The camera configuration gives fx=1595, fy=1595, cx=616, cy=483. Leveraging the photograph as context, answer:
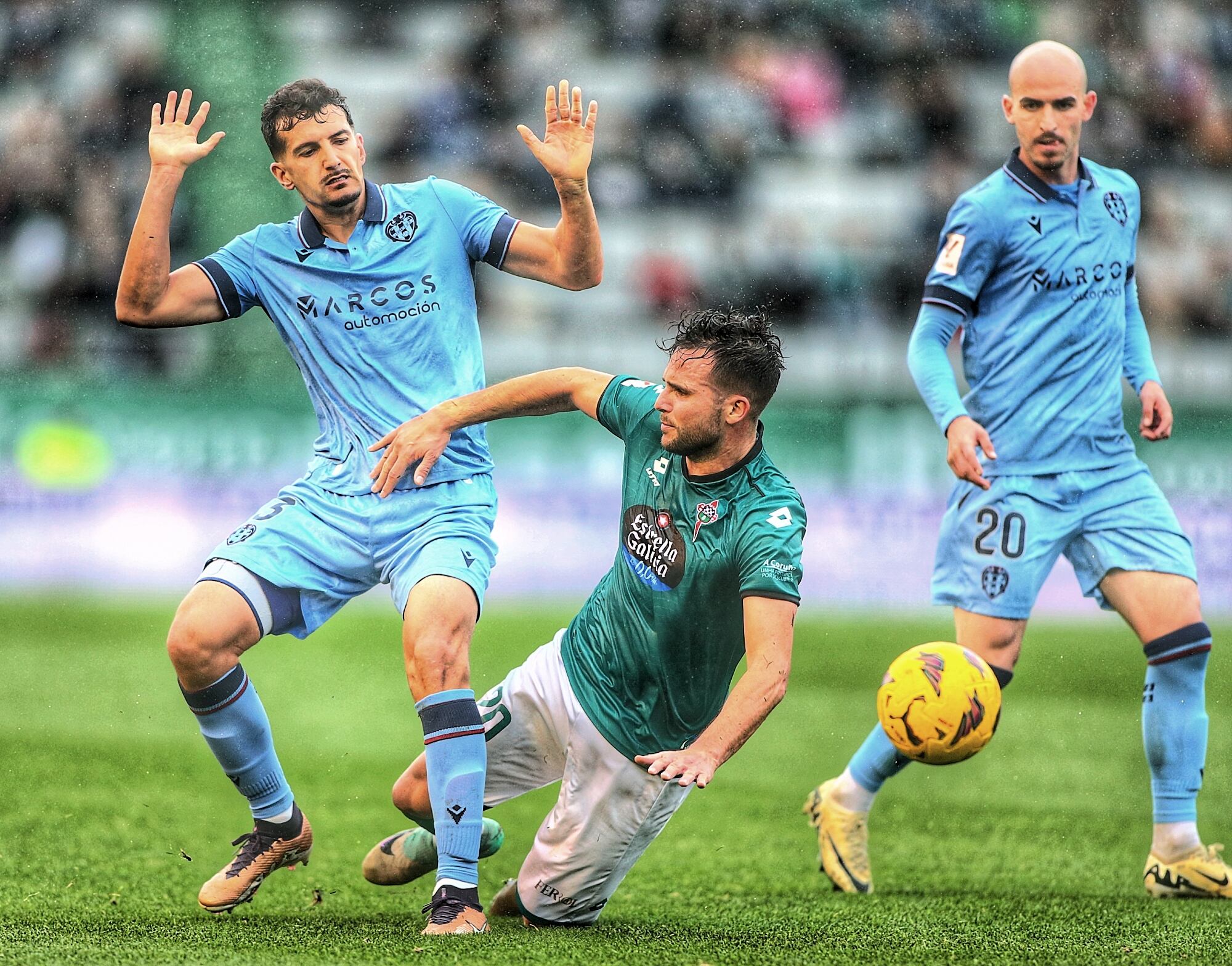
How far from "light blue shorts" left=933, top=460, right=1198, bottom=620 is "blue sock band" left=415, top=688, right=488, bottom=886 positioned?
192 cm

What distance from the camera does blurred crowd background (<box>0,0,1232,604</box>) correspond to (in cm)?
1254

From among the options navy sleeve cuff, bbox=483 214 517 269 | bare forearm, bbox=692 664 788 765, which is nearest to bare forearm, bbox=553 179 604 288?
navy sleeve cuff, bbox=483 214 517 269

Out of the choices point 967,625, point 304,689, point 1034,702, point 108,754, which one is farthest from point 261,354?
point 967,625

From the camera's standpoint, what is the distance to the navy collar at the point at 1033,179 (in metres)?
5.49

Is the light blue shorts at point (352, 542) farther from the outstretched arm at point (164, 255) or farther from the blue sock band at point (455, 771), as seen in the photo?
the outstretched arm at point (164, 255)

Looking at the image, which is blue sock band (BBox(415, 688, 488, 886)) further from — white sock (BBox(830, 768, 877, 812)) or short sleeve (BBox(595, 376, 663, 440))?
white sock (BBox(830, 768, 877, 812))

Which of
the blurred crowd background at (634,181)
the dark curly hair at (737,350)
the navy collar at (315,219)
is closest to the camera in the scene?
the dark curly hair at (737,350)

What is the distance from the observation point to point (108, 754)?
25.5 feet

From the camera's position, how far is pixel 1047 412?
17.9 ft

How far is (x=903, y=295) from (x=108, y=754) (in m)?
9.05

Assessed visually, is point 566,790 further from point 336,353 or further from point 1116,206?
point 1116,206

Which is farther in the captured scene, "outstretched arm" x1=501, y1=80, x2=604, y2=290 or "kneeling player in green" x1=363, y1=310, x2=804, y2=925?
"outstretched arm" x1=501, y1=80, x2=604, y2=290

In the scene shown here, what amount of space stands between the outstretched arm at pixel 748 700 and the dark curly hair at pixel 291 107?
6.70 ft

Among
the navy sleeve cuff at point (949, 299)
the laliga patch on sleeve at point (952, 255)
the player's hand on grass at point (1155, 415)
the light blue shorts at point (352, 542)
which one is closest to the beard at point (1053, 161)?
the laliga patch on sleeve at point (952, 255)
